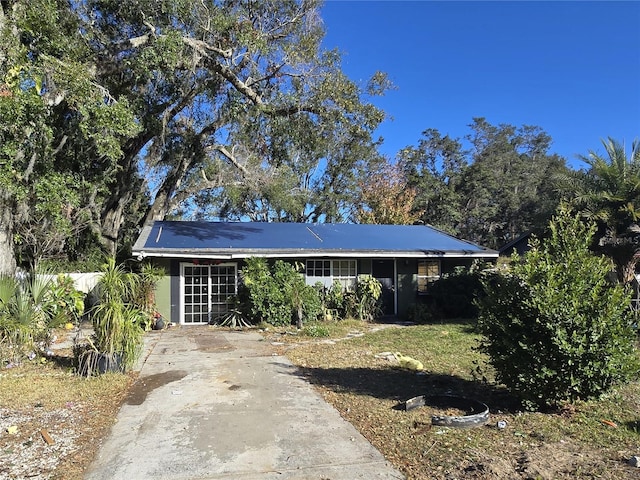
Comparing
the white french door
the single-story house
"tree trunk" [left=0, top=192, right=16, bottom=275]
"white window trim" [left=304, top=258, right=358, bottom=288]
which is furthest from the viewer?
"white window trim" [left=304, top=258, right=358, bottom=288]

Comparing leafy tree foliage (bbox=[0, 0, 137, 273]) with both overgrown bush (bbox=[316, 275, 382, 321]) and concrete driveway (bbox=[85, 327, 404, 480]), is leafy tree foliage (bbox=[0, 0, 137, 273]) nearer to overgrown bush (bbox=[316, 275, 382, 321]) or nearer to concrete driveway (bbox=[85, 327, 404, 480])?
concrete driveway (bbox=[85, 327, 404, 480])

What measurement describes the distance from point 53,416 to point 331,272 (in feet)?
35.2

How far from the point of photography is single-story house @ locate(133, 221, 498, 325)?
1420 centimetres

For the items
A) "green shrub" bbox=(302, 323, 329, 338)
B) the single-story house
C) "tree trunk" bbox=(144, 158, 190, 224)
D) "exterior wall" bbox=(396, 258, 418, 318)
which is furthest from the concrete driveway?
"tree trunk" bbox=(144, 158, 190, 224)

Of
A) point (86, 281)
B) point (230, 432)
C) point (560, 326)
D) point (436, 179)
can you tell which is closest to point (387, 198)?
point (436, 179)

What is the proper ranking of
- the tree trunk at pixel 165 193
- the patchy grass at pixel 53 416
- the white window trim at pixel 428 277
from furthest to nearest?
the tree trunk at pixel 165 193, the white window trim at pixel 428 277, the patchy grass at pixel 53 416

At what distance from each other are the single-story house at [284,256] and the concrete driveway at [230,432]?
238 inches

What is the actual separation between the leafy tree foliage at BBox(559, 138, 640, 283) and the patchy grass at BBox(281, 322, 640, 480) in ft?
22.1

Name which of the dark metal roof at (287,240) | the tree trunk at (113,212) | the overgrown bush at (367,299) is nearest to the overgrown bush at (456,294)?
the dark metal roof at (287,240)

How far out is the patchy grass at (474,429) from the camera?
4.11 m

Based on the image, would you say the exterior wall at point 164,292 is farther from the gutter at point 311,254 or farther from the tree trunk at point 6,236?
the tree trunk at point 6,236

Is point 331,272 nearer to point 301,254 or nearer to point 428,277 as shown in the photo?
point 301,254

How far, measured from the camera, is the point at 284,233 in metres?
17.1

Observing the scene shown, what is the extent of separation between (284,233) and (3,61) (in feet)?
31.8
